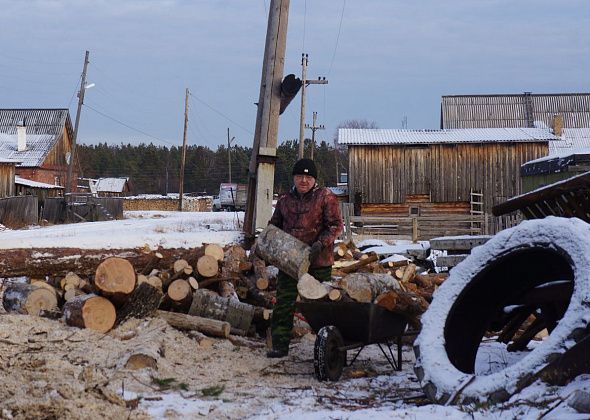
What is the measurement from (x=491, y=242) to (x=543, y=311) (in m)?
1.54

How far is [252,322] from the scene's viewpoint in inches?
340

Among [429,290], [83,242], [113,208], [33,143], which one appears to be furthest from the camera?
[33,143]

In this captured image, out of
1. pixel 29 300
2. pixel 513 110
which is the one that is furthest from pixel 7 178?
pixel 29 300

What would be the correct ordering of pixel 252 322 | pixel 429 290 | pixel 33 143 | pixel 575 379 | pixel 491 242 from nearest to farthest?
pixel 575 379, pixel 491 242, pixel 252 322, pixel 429 290, pixel 33 143

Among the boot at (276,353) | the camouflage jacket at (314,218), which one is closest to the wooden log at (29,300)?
the boot at (276,353)

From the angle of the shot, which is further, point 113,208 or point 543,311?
point 113,208

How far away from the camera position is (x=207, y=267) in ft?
29.7

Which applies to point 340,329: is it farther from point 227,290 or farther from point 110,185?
point 110,185

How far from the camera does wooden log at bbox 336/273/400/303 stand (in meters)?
6.67

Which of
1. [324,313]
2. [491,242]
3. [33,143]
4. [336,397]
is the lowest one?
[336,397]

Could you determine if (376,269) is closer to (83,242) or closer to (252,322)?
(252,322)

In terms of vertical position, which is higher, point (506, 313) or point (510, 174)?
point (510, 174)

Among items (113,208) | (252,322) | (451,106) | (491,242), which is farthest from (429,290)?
(451,106)

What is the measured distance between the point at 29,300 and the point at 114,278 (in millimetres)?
1210
